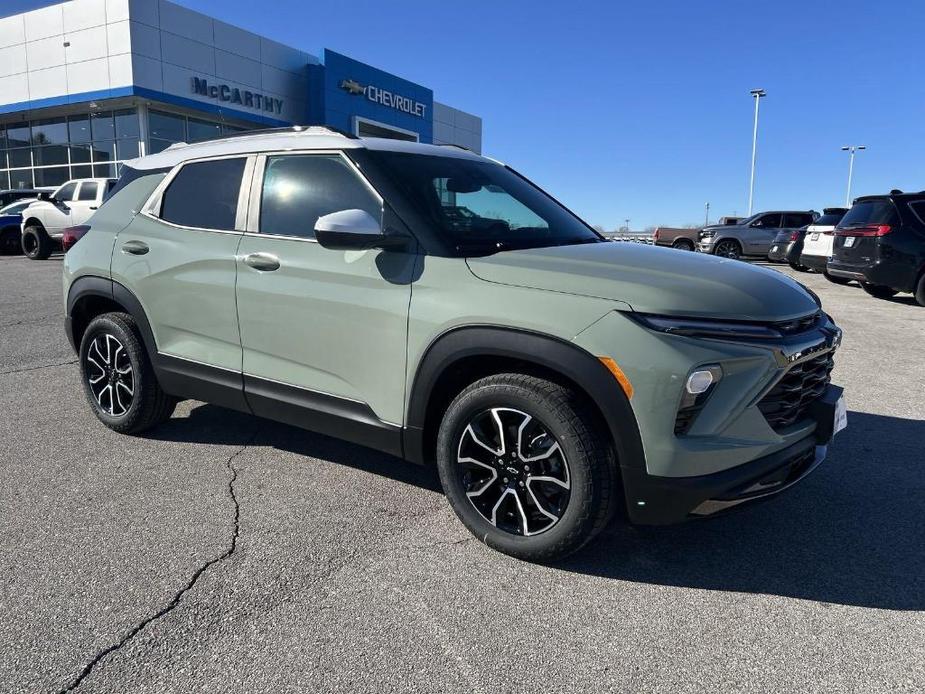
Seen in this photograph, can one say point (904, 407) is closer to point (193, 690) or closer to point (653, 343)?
point (653, 343)

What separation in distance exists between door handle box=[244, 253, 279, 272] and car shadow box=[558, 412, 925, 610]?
1975mm

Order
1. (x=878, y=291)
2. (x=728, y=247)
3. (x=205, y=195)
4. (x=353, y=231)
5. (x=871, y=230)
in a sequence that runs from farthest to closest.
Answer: (x=728, y=247)
(x=878, y=291)
(x=871, y=230)
(x=205, y=195)
(x=353, y=231)

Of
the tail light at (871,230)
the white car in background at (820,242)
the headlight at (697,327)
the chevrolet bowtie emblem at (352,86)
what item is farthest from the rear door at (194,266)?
the chevrolet bowtie emblem at (352,86)

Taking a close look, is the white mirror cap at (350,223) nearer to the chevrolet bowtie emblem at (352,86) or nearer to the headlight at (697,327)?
the headlight at (697,327)

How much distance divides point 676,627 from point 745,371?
0.95m

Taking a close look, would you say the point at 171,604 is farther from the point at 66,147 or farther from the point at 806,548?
the point at 66,147

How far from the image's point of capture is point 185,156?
407 cm

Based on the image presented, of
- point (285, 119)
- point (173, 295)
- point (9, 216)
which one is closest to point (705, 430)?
point (173, 295)

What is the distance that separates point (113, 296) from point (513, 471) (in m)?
2.84

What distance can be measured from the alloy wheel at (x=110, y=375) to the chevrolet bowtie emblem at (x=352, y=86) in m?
27.7


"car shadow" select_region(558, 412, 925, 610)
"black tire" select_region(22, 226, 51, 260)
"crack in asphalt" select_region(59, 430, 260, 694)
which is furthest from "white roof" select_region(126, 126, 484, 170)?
"black tire" select_region(22, 226, 51, 260)

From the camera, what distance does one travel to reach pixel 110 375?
170 inches

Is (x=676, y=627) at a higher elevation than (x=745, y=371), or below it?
below

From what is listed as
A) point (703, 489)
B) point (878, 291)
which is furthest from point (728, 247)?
point (703, 489)
